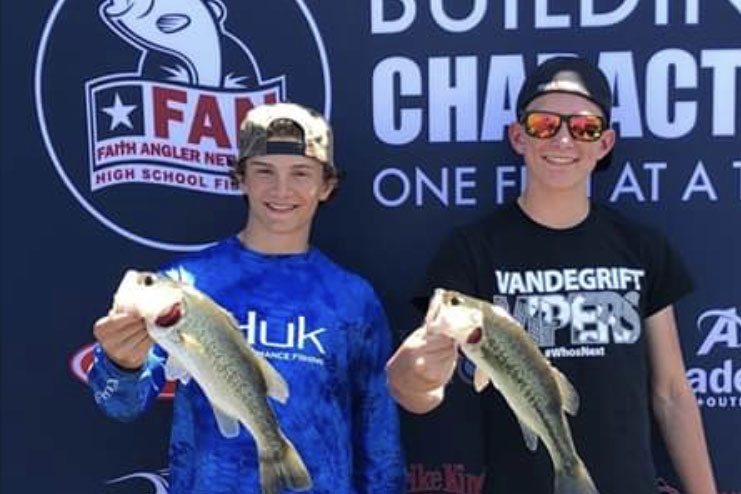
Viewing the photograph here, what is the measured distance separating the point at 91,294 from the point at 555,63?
5.70 feet

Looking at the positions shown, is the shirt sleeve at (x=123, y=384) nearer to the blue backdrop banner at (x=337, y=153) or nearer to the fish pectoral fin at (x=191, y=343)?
the fish pectoral fin at (x=191, y=343)

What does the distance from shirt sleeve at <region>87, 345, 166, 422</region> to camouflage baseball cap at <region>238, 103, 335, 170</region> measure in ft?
2.03

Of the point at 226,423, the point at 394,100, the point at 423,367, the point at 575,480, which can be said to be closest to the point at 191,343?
the point at 226,423

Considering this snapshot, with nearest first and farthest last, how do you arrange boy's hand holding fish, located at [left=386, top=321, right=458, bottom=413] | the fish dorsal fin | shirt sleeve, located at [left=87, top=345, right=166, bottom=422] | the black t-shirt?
1. boy's hand holding fish, located at [left=386, top=321, right=458, bottom=413]
2. the fish dorsal fin
3. shirt sleeve, located at [left=87, top=345, right=166, bottom=422]
4. the black t-shirt

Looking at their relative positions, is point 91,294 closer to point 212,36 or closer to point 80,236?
point 80,236

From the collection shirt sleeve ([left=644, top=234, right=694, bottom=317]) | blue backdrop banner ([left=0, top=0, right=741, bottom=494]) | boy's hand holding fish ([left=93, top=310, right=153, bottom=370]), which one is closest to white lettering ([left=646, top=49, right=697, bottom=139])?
blue backdrop banner ([left=0, top=0, right=741, bottom=494])

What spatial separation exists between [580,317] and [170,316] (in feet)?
3.78

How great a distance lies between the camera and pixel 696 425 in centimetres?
276

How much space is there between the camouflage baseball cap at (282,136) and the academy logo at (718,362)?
54.5 inches

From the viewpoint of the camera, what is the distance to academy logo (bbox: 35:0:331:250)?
3.14 metres

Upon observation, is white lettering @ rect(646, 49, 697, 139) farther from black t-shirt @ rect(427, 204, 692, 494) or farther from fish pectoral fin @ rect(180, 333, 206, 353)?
fish pectoral fin @ rect(180, 333, 206, 353)

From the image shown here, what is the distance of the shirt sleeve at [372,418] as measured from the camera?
105 inches

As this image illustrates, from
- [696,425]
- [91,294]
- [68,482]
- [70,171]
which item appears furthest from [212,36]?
[696,425]

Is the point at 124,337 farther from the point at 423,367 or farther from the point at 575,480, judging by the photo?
the point at 575,480
